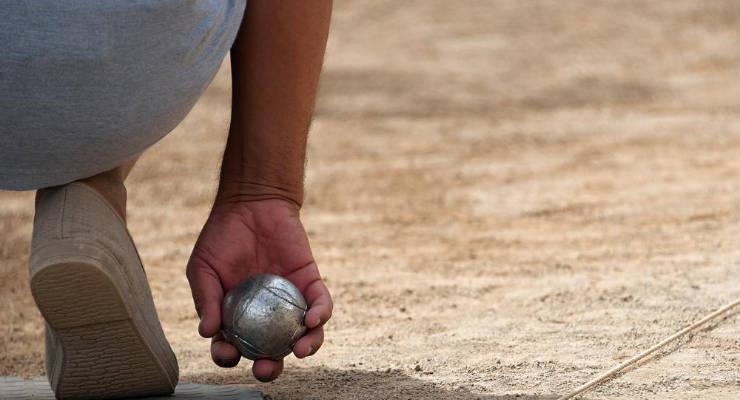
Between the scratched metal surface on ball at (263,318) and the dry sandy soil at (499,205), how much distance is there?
0.20m

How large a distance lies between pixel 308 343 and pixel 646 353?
81 centimetres

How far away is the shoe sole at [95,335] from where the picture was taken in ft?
6.72

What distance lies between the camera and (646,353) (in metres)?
2.55

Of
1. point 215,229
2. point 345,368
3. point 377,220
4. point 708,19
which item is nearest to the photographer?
point 215,229

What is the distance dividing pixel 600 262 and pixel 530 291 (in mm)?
431

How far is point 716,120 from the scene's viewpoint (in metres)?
6.49

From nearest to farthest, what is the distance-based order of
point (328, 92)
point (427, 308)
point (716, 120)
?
1. point (427, 308)
2. point (716, 120)
3. point (328, 92)

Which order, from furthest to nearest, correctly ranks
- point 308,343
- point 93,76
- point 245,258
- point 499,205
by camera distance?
point 499,205
point 245,258
point 308,343
point 93,76

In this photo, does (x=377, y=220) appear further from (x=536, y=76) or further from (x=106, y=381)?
(x=536, y=76)

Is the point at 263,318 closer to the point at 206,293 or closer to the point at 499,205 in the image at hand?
the point at 206,293

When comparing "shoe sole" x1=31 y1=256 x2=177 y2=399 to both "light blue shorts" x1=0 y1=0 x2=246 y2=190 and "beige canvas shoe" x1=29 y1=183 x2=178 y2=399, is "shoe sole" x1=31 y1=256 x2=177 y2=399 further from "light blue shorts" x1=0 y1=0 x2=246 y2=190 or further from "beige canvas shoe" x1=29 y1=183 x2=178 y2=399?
"light blue shorts" x1=0 y1=0 x2=246 y2=190

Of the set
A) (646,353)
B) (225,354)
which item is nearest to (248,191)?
(225,354)

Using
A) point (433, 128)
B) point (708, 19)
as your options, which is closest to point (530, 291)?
point (433, 128)

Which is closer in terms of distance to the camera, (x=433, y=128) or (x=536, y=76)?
(x=433, y=128)
